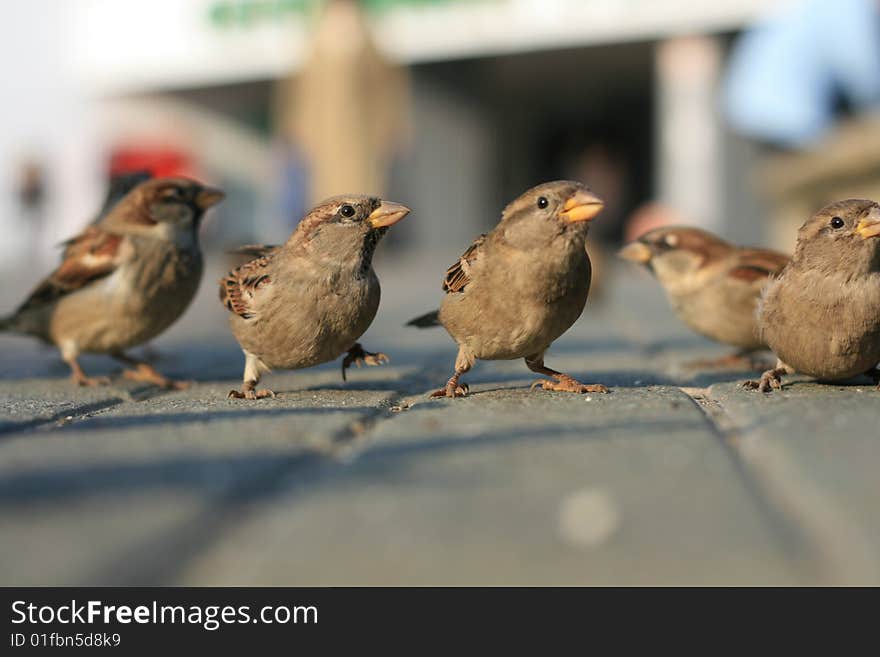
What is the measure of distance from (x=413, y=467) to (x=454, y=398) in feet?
3.71

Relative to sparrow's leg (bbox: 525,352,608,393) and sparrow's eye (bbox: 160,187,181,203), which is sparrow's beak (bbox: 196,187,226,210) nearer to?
sparrow's eye (bbox: 160,187,181,203)

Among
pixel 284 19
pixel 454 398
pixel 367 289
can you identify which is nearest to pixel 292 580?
pixel 454 398

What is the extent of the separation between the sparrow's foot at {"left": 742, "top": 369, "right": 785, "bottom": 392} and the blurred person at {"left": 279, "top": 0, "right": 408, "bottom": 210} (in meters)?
6.58

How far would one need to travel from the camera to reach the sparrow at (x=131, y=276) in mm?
3869

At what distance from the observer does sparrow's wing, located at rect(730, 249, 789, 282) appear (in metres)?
4.00

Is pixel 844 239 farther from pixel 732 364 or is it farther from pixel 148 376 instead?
pixel 148 376

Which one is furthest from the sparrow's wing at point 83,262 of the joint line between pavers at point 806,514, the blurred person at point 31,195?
the blurred person at point 31,195

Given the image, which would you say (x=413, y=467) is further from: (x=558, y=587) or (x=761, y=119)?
(x=761, y=119)

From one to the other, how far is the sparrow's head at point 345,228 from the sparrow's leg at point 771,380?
1.18 metres

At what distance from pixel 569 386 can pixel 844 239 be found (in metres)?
0.88

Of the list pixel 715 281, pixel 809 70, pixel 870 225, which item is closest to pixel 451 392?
pixel 870 225

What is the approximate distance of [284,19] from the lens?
2112 cm

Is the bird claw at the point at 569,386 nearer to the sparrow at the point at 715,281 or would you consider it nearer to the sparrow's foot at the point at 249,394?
the sparrow's foot at the point at 249,394

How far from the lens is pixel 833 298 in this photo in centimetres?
292
